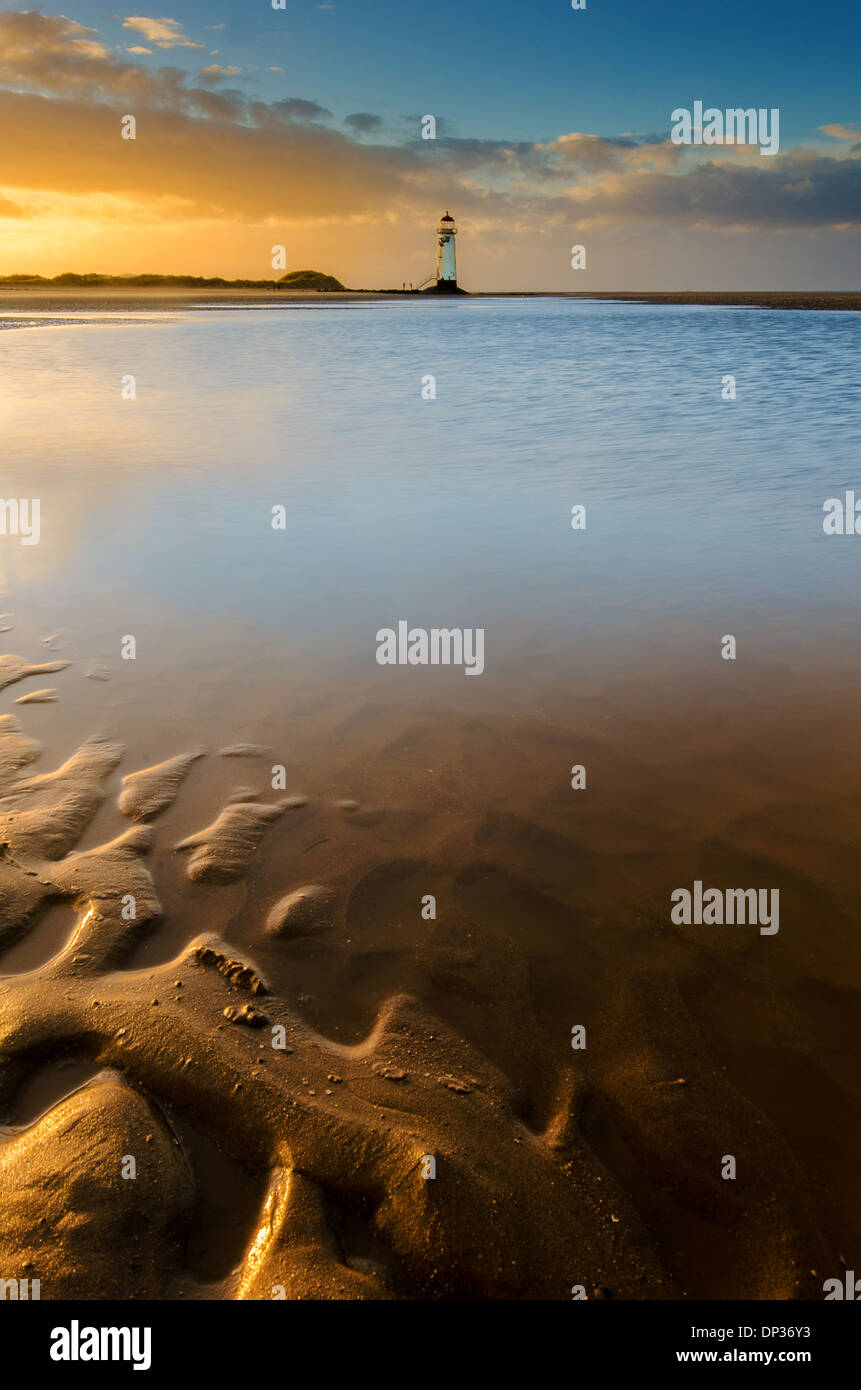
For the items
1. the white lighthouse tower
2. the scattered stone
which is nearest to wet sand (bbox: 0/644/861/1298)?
the scattered stone

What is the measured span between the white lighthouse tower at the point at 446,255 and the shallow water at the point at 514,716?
11949 centimetres

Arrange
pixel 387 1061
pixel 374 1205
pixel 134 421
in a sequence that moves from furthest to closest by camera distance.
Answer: pixel 134 421 < pixel 387 1061 < pixel 374 1205

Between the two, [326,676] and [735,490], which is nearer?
[326,676]

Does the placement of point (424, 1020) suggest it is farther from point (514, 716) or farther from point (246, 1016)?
point (514, 716)

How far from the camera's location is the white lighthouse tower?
11694 cm

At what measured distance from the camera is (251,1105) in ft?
9.04

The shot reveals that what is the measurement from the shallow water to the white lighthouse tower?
119 metres

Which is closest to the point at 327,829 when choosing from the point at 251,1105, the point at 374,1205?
the point at 251,1105

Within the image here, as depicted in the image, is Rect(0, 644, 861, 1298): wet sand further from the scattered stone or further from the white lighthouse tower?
the white lighthouse tower

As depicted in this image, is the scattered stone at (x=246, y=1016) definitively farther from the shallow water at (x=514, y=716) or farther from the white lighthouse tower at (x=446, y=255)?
the white lighthouse tower at (x=446, y=255)

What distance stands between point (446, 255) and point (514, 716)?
141687 millimetres
